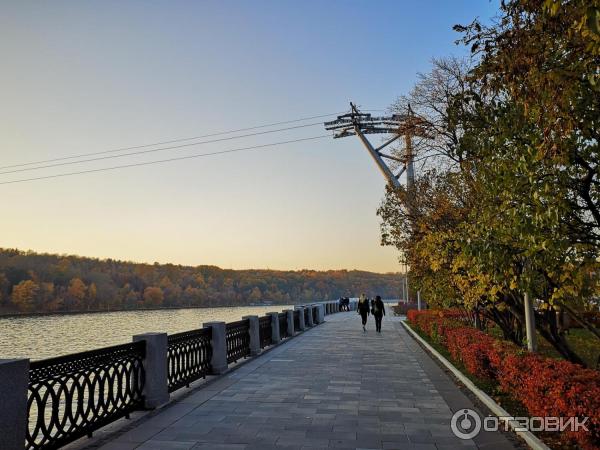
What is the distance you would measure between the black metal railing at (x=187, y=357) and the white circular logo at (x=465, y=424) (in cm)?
463

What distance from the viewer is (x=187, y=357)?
9148 millimetres

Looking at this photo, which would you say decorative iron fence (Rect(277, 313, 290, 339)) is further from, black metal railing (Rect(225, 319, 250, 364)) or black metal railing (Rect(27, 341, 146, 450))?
black metal railing (Rect(27, 341, 146, 450))

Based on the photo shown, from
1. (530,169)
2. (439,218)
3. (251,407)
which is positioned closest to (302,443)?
(251,407)

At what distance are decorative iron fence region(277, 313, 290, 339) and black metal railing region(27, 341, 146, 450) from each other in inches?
412

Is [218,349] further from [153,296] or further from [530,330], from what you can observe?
[153,296]

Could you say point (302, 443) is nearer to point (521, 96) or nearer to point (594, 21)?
point (521, 96)

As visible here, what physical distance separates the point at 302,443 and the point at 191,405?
2.69 m

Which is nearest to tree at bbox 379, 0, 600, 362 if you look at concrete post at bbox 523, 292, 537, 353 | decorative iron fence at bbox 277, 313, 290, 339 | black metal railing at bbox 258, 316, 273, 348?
concrete post at bbox 523, 292, 537, 353

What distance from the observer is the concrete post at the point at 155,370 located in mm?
7418

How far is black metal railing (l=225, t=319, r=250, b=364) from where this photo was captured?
12.0 meters

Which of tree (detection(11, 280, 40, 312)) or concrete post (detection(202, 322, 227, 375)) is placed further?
tree (detection(11, 280, 40, 312))

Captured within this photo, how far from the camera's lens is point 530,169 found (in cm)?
591

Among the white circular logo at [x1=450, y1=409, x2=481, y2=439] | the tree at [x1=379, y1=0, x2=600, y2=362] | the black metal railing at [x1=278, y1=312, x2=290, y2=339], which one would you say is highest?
the tree at [x1=379, y1=0, x2=600, y2=362]

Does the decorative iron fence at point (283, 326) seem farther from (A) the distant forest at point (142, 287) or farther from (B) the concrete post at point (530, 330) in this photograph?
(A) the distant forest at point (142, 287)
